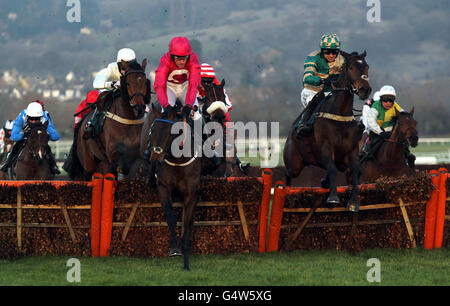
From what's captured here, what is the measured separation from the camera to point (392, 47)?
96125 mm

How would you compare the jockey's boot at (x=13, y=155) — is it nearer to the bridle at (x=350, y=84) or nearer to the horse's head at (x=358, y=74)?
the bridle at (x=350, y=84)

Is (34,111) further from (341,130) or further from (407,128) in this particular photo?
(407,128)

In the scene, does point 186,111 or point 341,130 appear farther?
point 341,130

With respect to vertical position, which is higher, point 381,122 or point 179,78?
point 179,78

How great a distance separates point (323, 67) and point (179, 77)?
81.8 inches

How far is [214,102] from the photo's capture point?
9281 millimetres

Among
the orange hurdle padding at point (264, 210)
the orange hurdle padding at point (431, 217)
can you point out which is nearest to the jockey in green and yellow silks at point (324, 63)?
the orange hurdle padding at point (264, 210)

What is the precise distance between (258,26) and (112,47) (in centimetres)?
2225

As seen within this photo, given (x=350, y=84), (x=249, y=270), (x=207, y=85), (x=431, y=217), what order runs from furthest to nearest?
(x=207, y=85) < (x=431, y=217) < (x=350, y=84) < (x=249, y=270)

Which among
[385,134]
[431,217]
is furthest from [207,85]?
[431,217]

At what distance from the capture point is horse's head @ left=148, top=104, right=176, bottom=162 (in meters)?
7.12

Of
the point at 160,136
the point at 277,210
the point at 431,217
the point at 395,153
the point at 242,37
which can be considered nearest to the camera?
the point at 160,136

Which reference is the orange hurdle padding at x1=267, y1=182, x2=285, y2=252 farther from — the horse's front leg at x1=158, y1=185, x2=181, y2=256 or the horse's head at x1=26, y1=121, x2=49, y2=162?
the horse's head at x1=26, y1=121, x2=49, y2=162

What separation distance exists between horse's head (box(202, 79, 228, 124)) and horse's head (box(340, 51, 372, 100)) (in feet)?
6.00
